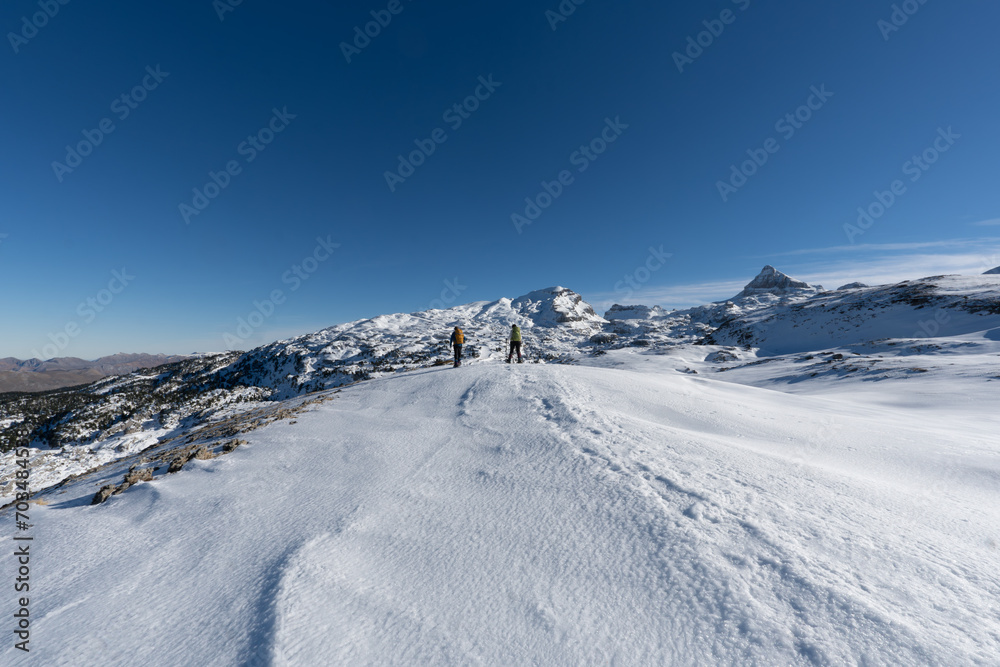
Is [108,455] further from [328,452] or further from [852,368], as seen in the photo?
[852,368]

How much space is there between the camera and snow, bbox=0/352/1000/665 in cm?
249

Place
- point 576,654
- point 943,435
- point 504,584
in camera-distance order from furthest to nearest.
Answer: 1. point 943,435
2. point 504,584
3. point 576,654

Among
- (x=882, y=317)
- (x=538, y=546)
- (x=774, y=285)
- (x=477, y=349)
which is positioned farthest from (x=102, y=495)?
(x=774, y=285)

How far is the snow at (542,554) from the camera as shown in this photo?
249 cm

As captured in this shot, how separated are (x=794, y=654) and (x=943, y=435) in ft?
28.3

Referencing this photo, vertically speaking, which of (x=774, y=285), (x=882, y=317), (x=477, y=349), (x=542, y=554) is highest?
(x=774, y=285)

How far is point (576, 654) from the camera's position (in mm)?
2420

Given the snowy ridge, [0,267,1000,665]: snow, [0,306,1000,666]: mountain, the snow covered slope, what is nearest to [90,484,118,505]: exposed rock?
[0,306,1000,666]: mountain

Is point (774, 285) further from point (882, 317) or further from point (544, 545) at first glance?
point (544, 545)

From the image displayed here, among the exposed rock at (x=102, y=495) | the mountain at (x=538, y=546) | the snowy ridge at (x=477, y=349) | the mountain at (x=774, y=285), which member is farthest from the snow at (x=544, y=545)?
the mountain at (x=774, y=285)

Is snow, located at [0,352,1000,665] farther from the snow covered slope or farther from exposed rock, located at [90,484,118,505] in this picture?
the snow covered slope

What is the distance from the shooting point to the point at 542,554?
11.2 feet

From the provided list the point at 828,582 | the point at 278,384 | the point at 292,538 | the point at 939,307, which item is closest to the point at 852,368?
the point at 828,582

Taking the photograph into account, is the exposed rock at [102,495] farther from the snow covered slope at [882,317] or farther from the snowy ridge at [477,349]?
the snow covered slope at [882,317]
